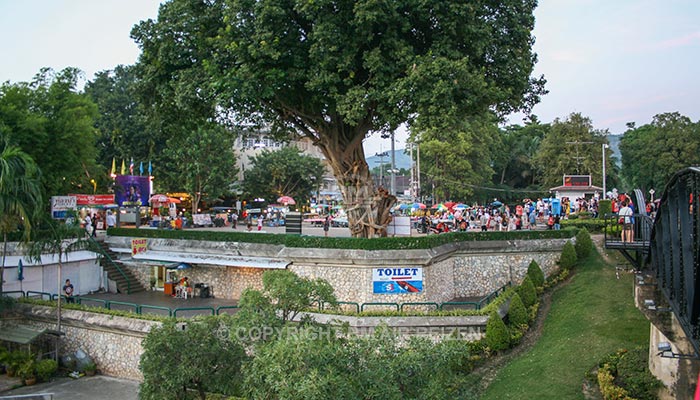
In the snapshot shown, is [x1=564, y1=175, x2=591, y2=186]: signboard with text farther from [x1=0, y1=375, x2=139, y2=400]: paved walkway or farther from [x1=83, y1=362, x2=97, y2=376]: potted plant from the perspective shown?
[x1=83, y1=362, x2=97, y2=376]: potted plant

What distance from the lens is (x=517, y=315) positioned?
21312mm

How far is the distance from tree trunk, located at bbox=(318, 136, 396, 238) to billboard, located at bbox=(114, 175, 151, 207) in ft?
65.7

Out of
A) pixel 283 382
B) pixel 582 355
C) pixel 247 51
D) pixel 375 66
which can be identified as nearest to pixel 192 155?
pixel 247 51

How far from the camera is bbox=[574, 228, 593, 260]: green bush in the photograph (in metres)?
26.6

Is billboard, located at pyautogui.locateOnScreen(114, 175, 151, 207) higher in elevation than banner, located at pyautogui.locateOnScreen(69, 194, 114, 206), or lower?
higher

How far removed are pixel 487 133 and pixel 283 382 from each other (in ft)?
164

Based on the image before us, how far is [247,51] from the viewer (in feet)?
72.5

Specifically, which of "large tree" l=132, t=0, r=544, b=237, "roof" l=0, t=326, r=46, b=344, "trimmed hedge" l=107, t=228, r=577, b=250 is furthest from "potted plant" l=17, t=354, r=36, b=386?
"large tree" l=132, t=0, r=544, b=237

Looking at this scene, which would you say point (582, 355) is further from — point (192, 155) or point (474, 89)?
point (192, 155)

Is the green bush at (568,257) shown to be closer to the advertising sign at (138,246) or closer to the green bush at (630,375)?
the green bush at (630,375)

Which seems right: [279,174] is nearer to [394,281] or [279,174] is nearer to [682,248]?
[394,281]

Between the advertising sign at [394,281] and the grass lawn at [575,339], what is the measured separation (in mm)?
5286

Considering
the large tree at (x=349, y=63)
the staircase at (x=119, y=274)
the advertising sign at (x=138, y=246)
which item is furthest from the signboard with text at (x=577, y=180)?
the staircase at (x=119, y=274)

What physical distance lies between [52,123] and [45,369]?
12914 mm
